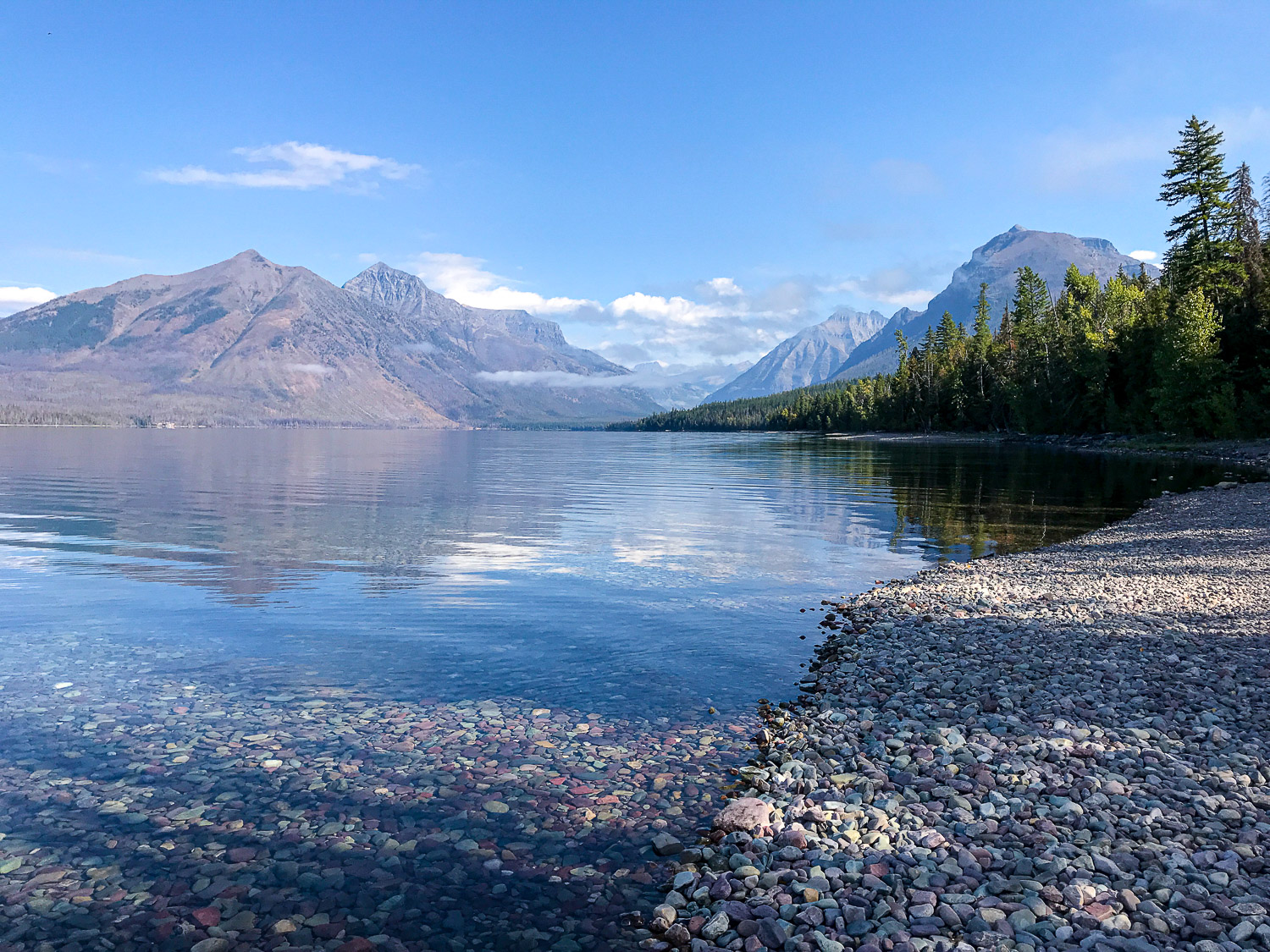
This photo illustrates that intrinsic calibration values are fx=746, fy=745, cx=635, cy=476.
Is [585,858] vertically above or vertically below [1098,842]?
below

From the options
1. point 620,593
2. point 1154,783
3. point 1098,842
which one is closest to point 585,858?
point 1098,842

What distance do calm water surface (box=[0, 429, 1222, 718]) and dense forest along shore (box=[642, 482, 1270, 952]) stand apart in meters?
3.52

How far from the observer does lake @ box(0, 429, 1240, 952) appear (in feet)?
29.3

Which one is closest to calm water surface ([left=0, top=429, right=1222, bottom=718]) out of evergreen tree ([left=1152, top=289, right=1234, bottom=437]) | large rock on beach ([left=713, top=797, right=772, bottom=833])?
large rock on beach ([left=713, top=797, right=772, bottom=833])

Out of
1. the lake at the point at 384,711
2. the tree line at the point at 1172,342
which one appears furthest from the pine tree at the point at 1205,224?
the lake at the point at 384,711

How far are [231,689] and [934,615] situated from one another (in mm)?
17584

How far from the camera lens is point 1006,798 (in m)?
9.97

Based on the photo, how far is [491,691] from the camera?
15883 millimetres

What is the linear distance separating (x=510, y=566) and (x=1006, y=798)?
75.9ft

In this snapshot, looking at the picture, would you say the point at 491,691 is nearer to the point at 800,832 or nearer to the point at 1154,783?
the point at 800,832

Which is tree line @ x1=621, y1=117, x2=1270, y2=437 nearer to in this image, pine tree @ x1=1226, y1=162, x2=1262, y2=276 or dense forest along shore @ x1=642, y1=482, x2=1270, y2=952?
pine tree @ x1=1226, y1=162, x2=1262, y2=276

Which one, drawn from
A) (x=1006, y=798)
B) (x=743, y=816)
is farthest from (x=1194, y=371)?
(x=743, y=816)

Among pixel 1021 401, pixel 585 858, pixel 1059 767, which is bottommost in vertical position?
pixel 585 858

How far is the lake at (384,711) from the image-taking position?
8.94 metres
